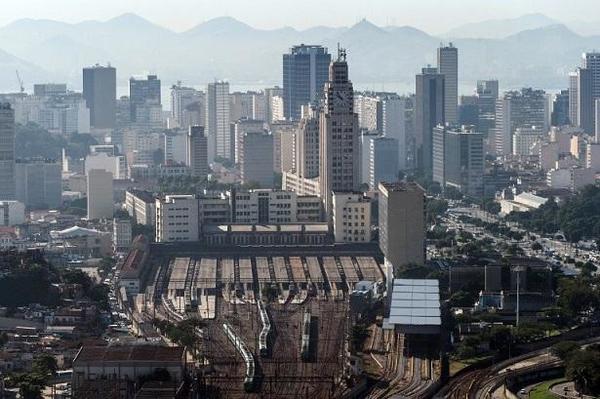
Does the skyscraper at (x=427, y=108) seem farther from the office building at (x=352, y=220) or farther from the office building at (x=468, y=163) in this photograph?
the office building at (x=352, y=220)

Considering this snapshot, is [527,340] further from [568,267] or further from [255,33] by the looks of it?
[255,33]

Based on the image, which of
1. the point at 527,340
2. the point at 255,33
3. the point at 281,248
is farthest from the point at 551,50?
the point at 527,340

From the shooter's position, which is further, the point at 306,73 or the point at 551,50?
the point at 551,50

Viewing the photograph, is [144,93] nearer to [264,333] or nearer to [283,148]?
[283,148]

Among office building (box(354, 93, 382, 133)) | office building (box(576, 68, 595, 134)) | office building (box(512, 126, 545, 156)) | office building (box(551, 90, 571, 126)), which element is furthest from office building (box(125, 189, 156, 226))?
office building (box(551, 90, 571, 126))

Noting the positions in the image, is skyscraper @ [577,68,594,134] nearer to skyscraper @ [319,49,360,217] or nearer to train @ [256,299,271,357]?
skyscraper @ [319,49,360,217]

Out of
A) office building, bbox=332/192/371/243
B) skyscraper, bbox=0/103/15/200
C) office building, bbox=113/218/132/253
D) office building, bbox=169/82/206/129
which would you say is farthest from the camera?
office building, bbox=169/82/206/129

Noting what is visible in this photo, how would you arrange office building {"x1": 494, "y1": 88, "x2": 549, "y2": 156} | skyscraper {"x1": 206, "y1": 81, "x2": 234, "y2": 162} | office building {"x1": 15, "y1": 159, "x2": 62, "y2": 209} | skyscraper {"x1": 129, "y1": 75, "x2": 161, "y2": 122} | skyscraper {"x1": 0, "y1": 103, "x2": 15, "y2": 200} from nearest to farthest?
1. skyscraper {"x1": 0, "y1": 103, "x2": 15, "y2": 200}
2. office building {"x1": 15, "y1": 159, "x2": 62, "y2": 209}
3. skyscraper {"x1": 206, "y1": 81, "x2": 234, "y2": 162}
4. office building {"x1": 494, "y1": 88, "x2": 549, "y2": 156}
5. skyscraper {"x1": 129, "y1": 75, "x2": 161, "y2": 122}
